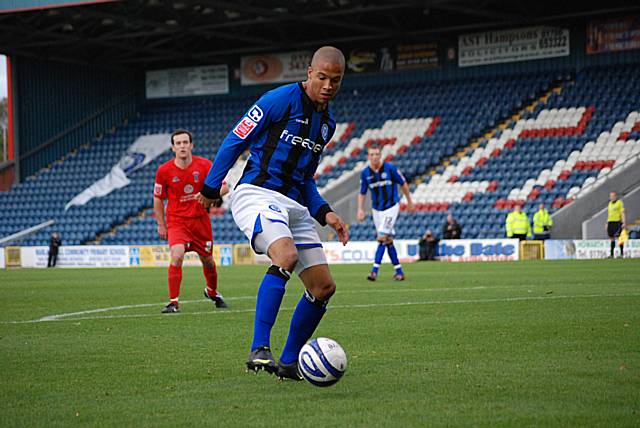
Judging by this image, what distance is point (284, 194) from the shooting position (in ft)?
21.0

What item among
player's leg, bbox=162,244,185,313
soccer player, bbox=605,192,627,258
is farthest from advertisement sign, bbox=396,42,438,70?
player's leg, bbox=162,244,185,313

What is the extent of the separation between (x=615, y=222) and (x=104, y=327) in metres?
19.8

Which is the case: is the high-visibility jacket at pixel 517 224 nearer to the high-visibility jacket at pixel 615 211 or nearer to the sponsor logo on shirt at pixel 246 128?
the high-visibility jacket at pixel 615 211

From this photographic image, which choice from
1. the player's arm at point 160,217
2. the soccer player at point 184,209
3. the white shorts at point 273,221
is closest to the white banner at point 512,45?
the soccer player at point 184,209

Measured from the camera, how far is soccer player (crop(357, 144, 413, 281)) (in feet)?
56.6

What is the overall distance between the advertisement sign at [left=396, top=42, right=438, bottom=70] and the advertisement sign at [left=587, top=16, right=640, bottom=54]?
6235 mm

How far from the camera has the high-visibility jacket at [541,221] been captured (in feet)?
93.2

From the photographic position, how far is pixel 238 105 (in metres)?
42.6

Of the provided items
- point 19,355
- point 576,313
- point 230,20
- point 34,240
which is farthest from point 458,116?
point 19,355

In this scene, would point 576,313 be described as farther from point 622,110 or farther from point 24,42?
point 24,42

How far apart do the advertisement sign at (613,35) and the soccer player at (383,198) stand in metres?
20.5


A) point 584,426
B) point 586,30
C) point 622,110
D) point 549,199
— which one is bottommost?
point 584,426

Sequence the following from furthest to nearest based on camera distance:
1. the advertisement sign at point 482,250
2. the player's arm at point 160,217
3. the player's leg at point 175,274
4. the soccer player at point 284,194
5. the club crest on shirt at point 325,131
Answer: the advertisement sign at point 482,250, the player's arm at point 160,217, the player's leg at point 175,274, the club crest on shirt at point 325,131, the soccer player at point 284,194

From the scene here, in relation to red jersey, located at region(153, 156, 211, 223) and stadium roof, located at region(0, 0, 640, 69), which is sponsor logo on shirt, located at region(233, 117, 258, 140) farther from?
stadium roof, located at region(0, 0, 640, 69)
